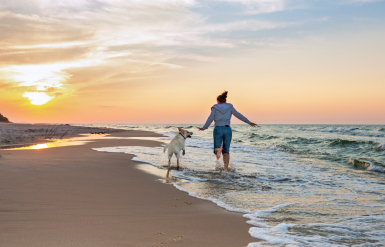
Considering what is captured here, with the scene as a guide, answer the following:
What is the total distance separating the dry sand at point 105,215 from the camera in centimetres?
306

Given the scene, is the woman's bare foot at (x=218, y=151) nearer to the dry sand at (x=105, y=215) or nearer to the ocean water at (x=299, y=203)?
the ocean water at (x=299, y=203)

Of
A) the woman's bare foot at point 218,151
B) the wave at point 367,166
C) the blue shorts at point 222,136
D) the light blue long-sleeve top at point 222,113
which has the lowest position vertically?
the wave at point 367,166

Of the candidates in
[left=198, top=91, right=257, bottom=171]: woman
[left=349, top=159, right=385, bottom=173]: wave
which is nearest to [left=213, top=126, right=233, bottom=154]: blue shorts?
[left=198, top=91, right=257, bottom=171]: woman

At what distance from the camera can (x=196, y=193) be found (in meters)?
5.45

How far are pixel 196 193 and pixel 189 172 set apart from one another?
8.37ft

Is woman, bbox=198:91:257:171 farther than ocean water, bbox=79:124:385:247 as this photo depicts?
Yes

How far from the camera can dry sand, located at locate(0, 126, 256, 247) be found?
120 inches

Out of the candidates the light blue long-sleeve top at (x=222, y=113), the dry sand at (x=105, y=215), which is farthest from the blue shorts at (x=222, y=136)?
Result: the dry sand at (x=105, y=215)

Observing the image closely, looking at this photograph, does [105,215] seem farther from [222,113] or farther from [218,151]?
[222,113]

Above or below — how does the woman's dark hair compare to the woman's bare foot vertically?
above

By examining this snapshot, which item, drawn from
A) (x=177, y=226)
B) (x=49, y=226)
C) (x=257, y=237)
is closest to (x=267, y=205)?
(x=257, y=237)

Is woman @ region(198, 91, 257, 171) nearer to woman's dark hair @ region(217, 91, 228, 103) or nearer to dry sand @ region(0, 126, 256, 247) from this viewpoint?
woman's dark hair @ region(217, 91, 228, 103)

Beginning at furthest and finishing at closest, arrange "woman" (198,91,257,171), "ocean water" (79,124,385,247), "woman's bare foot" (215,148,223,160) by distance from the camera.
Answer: "woman" (198,91,257,171) < "woman's bare foot" (215,148,223,160) < "ocean water" (79,124,385,247)

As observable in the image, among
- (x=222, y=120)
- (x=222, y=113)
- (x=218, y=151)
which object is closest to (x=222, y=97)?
(x=222, y=113)
